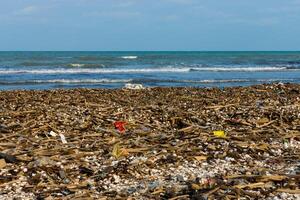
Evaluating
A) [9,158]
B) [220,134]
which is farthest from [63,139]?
[220,134]

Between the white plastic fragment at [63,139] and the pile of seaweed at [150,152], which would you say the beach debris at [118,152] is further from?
the white plastic fragment at [63,139]

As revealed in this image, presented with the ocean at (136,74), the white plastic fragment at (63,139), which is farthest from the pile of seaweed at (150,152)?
the ocean at (136,74)

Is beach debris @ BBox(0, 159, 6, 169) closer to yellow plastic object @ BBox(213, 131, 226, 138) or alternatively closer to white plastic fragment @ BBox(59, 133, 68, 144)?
white plastic fragment @ BBox(59, 133, 68, 144)

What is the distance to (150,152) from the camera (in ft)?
20.1

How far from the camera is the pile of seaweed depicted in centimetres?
481

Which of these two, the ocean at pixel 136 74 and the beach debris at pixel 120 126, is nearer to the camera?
the beach debris at pixel 120 126

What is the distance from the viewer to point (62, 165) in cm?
553

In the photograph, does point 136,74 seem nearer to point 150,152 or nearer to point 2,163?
→ point 150,152

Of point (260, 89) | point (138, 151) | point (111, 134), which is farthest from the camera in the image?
point (260, 89)

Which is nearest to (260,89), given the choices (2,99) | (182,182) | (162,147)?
(2,99)

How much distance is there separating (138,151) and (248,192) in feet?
6.12

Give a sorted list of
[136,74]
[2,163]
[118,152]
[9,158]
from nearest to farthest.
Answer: [2,163] < [9,158] < [118,152] < [136,74]

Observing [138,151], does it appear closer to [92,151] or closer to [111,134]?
[92,151]

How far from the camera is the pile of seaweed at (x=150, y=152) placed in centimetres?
481
